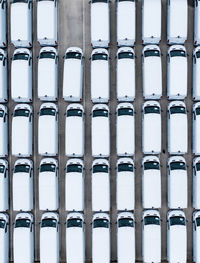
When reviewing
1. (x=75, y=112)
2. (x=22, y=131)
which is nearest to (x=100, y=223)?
(x=75, y=112)

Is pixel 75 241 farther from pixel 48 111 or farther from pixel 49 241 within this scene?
pixel 48 111

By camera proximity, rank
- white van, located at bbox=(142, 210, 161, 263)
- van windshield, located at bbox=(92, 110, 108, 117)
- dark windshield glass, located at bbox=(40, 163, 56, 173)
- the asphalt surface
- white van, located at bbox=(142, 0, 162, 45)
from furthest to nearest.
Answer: the asphalt surface < dark windshield glass, located at bbox=(40, 163, 56, 173) < van windshield, located at bbox=(92, 110, 108, 117) < white van, located at bbox=(142, 210, 161, 263) < white van, located at bbox=(142, 0, 162, 45)

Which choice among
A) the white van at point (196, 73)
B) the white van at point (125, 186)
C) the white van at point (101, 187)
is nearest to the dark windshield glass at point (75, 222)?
the white van at point (101, 187)

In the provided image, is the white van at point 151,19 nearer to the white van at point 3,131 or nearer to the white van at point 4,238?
the white van at point 3,131

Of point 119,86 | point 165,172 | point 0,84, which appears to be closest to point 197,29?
point 119,86

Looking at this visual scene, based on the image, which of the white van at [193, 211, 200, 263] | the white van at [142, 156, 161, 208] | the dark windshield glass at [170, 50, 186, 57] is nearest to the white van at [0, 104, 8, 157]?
the white van at [142, 156, 161, 208]

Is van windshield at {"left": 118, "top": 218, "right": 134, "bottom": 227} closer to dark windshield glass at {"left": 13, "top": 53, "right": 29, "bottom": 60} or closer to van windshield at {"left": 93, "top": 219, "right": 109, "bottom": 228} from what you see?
van windshield at {"left": 93, "top": 219, "right": 109, "bottom": 228}
